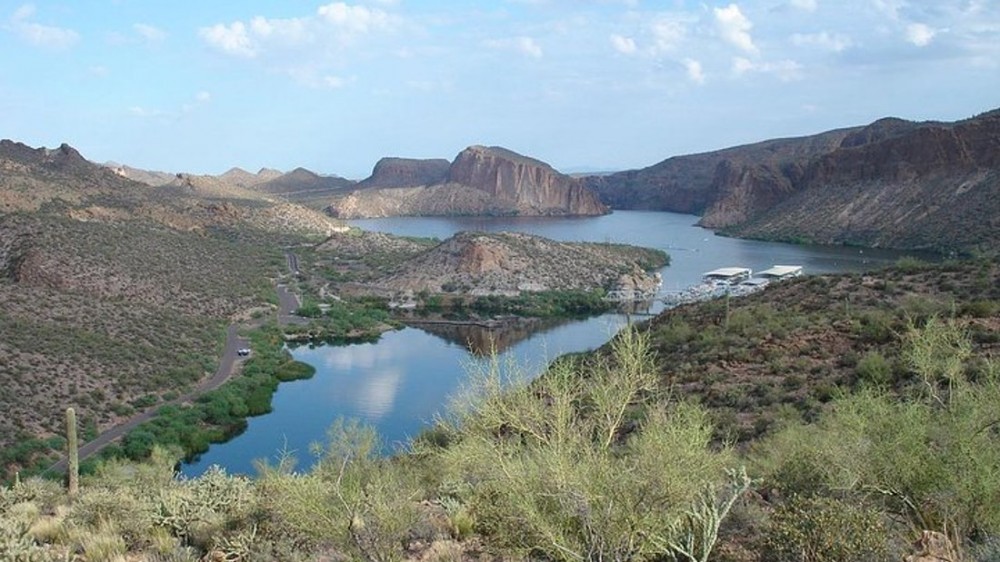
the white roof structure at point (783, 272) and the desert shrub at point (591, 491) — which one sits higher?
the desert shrub at point (591, 491)

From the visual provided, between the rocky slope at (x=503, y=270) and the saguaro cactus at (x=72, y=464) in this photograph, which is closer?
the saguaro cactus at (x=72, y=464)

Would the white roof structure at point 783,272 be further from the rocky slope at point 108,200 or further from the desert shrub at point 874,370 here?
the desert shrub at point 874,370

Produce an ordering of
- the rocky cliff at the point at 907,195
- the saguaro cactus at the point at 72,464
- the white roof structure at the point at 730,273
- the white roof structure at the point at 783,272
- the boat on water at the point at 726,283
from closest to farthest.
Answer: the saguaro cactus at the point at 72,464
the boat on water at the point at 726,283
the white roof structure at the point at 783,272
the white roof structure at the point at 730,273
the rocky cliff at the point at 907,195

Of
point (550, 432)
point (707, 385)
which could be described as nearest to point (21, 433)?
point (707, 385)

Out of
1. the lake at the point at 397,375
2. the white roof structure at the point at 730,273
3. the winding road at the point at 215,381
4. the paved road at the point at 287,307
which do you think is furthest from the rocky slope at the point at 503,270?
the winding road at the point at 215,381

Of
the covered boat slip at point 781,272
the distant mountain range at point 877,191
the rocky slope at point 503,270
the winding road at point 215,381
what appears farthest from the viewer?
the distant mountain range at point 877,191

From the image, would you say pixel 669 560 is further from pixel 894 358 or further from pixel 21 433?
pixel 21 433

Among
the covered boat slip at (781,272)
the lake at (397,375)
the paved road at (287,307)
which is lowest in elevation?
the lake at (397,375)
